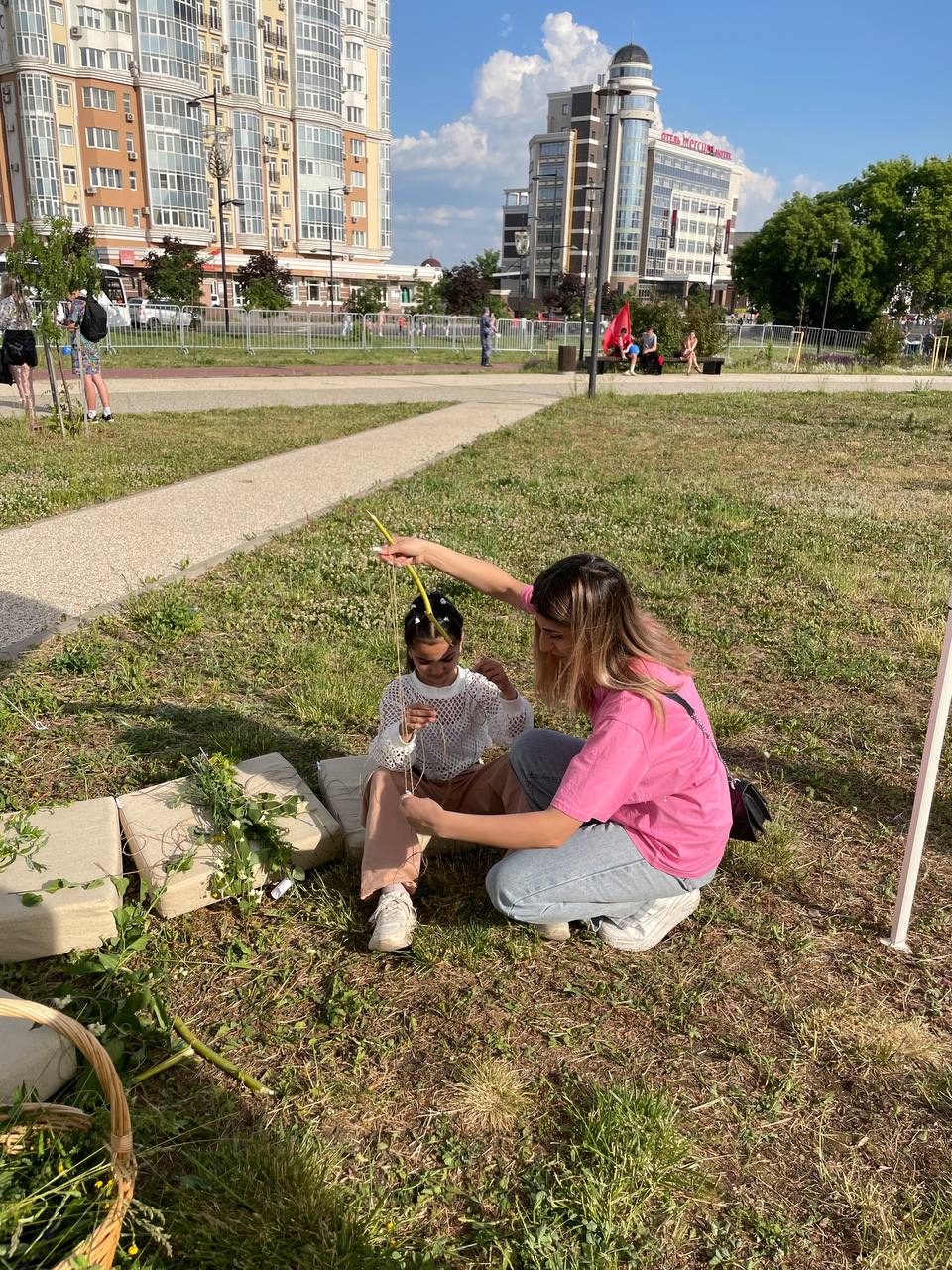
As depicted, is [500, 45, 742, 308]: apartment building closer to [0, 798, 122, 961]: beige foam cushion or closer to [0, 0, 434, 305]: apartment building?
[0, 0, 434, 305]: apartment building

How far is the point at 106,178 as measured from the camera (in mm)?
63438

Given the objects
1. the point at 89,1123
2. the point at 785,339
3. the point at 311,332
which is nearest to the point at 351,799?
the point at 89,1123

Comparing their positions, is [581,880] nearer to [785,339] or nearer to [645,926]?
[645,926]

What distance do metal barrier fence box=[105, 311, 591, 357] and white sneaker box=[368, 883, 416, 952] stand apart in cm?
2696

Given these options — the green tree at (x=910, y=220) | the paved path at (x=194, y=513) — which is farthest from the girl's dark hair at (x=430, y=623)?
the green tree at (x=910, y=220)

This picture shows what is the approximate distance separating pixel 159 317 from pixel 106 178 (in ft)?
132

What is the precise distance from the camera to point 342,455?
10.6m

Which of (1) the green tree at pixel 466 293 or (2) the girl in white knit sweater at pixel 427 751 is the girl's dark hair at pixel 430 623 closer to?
(2) the girl in white knit sweater at pixel 427 751

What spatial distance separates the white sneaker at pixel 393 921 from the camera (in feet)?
8.72

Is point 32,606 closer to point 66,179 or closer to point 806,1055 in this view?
point 806,1055

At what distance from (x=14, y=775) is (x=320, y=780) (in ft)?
3.87

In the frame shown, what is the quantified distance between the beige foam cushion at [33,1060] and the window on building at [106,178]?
73.2m

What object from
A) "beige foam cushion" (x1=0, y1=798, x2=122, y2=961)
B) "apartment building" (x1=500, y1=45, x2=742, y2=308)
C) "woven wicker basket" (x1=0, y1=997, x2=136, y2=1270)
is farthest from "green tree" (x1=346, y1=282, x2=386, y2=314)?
"apartment building" (x1=500, y1=45, x2=742, y2=308)

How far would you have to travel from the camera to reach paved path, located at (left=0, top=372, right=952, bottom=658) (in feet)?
18.4
